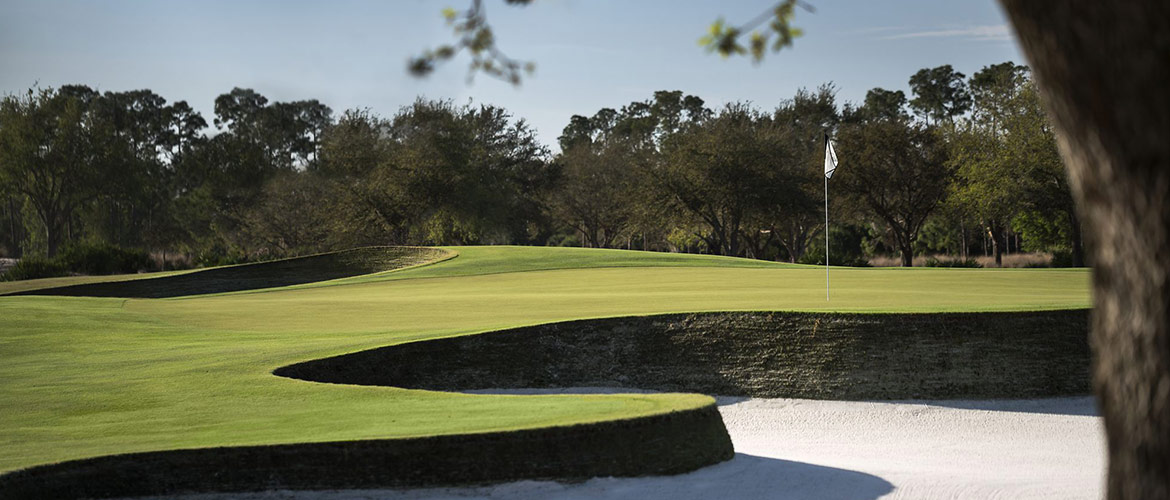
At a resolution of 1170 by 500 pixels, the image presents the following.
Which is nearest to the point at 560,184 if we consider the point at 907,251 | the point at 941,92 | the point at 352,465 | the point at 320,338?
the point at 907,251

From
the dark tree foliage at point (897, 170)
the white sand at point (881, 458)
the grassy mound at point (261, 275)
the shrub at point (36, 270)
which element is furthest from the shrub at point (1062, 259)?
the shrub at point (36, 270)

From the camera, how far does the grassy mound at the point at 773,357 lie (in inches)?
426

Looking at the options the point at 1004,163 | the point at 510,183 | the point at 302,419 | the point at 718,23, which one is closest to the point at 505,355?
the point at 302,419

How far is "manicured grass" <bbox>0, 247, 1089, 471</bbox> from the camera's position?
6.86 m

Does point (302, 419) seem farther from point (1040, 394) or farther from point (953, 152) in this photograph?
point (953, 152)

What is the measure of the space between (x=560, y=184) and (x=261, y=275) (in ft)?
102

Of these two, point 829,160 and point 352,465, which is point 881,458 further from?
point 829,160

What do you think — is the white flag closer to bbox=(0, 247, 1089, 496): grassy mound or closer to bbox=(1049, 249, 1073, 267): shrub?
bbox=(0, 247, 1089, 496): grassy mound

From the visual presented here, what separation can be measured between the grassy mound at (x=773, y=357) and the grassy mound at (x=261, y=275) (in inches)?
635

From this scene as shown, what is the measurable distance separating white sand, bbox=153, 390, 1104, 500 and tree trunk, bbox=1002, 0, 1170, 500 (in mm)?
4127

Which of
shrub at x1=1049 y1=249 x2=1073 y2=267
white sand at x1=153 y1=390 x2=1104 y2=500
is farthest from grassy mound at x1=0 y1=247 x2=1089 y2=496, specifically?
shrub at x1=1049 y1=249 x2=1073 y2=267

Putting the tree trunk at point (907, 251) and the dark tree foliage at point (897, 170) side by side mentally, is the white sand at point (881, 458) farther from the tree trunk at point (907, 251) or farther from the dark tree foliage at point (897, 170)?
the tree trunk at point (907, 251)

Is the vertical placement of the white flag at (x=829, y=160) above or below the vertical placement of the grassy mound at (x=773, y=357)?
above

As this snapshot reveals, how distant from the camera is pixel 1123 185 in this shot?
7.41 feet
